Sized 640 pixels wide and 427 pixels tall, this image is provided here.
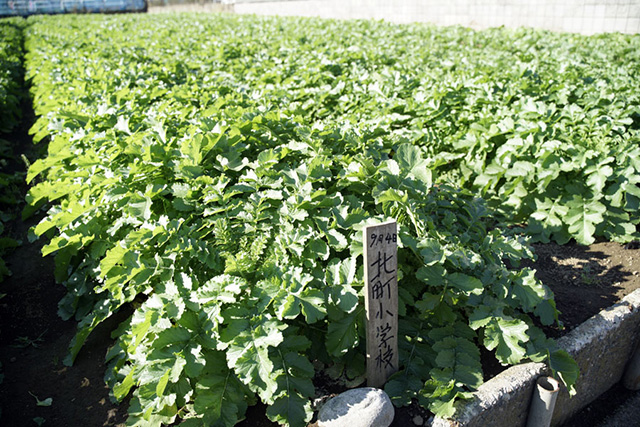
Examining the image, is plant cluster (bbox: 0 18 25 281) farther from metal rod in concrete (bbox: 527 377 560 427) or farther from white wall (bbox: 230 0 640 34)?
white wall (bbox: 230 0 640 34)

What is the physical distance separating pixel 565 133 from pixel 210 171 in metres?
3.06

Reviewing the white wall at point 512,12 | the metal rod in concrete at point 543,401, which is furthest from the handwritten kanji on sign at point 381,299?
the white wall at point 512,12

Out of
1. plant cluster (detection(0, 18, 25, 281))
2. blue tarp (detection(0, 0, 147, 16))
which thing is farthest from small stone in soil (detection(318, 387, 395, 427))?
blue tarp (detection(0, 0, 147, 16))

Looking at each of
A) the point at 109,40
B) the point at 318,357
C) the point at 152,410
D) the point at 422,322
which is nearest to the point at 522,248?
the point at 422,322

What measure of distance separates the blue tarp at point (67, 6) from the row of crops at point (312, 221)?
3678 centimetres

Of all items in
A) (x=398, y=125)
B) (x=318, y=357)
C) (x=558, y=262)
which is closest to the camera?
(x=318, y=357)

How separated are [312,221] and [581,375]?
1.83 metres

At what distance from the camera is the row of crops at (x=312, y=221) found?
2.28 m

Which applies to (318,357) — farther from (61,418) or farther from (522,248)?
(61,418)

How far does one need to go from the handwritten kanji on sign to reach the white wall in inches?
395

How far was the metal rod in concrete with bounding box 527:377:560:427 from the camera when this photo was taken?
2402mm

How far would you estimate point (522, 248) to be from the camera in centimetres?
265

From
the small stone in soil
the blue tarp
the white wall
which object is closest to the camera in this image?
the small stone in soil

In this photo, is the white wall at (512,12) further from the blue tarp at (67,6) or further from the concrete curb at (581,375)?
the blue tarp at (67,6)
